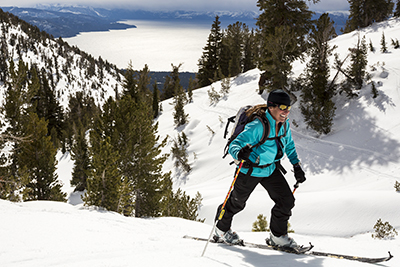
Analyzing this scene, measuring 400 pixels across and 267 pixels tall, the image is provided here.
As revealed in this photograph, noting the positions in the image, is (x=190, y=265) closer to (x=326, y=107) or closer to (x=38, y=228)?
(x=38, y=228)

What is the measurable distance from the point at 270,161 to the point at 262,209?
781 cm

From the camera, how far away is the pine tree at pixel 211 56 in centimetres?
4163

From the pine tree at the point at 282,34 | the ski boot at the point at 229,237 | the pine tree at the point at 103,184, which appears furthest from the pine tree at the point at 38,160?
the pine tree at the point at 282,34

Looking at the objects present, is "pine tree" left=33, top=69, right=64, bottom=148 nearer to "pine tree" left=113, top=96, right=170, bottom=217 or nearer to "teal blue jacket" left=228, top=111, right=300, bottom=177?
"pine tree" left=113, top=96, right=170, bottom=217

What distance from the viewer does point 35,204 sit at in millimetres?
7145

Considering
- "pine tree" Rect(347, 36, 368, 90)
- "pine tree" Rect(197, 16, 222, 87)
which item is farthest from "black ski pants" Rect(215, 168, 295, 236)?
A: "pine tree" Rect(197, 16, 222, 87)

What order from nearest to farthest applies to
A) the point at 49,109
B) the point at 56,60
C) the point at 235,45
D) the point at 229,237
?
the point at 229,237, the point at 235,45, the point at 49,109, the point at 56,60

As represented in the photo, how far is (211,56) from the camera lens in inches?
1700

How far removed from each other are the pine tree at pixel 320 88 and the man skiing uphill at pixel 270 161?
12.6 meters

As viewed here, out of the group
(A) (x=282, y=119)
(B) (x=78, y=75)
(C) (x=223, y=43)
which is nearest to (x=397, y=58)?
(A) (x=282, y=119)

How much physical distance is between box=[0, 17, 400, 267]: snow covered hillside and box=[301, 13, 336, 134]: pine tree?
2.67 ft

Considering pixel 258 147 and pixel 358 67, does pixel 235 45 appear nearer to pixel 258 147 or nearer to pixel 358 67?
pixel 358 67

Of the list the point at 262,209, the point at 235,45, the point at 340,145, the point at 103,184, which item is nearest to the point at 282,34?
the point at 340,145

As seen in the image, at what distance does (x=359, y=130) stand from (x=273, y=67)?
678 cm
